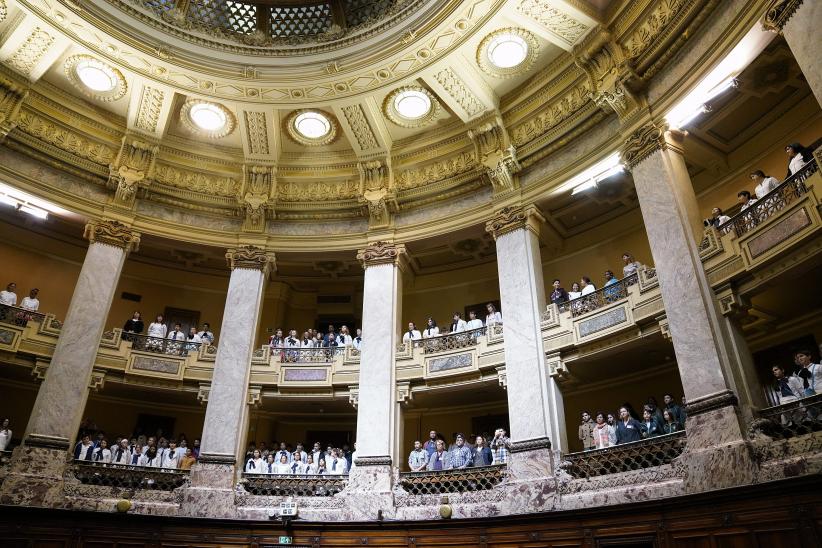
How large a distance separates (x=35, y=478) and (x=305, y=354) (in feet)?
20.8

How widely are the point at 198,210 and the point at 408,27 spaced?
7.72 m

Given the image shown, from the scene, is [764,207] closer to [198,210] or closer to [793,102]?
[793,102]

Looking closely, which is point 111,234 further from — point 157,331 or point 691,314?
point 691,314

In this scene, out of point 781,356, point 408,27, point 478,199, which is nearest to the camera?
point 781,356

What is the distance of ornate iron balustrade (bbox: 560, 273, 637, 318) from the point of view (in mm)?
11867

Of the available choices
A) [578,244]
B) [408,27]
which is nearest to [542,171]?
[578,244]

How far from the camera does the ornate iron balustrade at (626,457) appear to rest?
31.9ft

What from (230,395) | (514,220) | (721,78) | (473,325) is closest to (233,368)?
(230,395)

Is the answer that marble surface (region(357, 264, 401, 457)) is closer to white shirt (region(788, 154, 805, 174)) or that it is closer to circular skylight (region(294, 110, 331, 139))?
circular skylight (region(294, 110, 331, 139))

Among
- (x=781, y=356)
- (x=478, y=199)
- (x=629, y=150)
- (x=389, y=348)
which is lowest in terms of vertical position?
(x=781, y=356)

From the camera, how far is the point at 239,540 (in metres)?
12.2

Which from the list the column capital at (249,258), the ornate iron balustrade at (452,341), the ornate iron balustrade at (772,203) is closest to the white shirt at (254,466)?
the ornate iron balustrade at (452,341)

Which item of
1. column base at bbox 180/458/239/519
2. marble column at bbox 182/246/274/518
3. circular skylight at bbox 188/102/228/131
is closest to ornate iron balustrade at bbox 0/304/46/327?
marble column at bbox 182/246/274/518

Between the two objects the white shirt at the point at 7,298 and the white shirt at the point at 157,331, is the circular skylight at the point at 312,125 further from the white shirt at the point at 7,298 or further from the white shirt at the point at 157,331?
the white shirt at the point at 7,298
